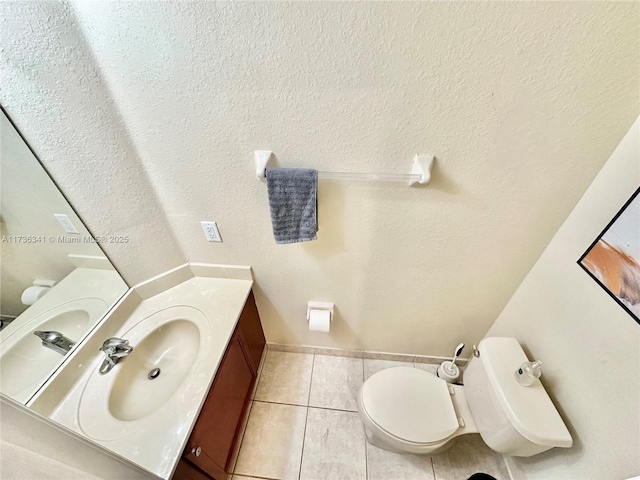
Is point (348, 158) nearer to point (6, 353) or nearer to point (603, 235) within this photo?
point (603, 235)

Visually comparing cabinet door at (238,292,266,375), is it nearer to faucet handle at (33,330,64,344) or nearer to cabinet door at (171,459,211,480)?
cabinet door at (171,459,211,480)

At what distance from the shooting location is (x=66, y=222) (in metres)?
0.94

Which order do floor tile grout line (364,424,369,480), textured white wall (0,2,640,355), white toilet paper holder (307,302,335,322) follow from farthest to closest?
1. white toilet paper holder (307,302,335,322)
2. floor tile grout line (364,424,369,480)
3. textured white wall (0,2,640,355)

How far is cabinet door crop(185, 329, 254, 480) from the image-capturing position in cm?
92

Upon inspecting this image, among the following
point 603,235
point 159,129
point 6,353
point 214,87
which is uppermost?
point 214,87

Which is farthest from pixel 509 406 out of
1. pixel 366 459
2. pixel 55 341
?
pixel 55 341

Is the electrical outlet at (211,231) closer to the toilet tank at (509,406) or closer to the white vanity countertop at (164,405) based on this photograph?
the white vanity countertop at (164,405)

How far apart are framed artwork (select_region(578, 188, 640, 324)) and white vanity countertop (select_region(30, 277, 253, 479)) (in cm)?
139

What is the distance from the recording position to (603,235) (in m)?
0.80

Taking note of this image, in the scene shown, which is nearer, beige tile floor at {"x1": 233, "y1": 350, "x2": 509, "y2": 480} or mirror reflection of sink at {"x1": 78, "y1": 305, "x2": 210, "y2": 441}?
mirror reflection of sink at {"x1": 78, "y1": 305, "x2": 210, "y2": 441}

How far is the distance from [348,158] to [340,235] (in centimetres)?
34

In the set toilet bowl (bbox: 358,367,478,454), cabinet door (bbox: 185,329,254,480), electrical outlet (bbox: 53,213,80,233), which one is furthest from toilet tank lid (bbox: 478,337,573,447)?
electrical outlet (bbox: 53,213,80,233)

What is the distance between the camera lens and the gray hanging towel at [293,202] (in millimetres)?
887

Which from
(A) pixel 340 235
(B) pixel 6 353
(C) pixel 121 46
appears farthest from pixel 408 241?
(B) pixel 6 353
